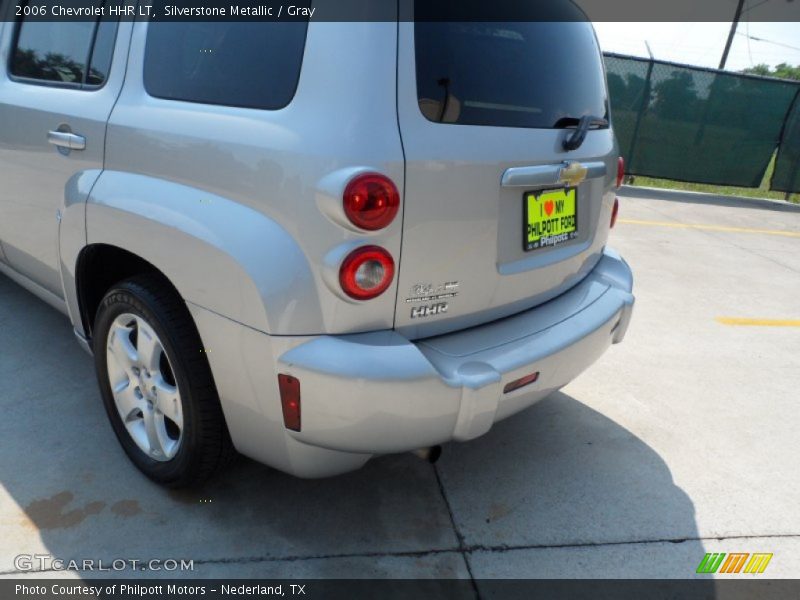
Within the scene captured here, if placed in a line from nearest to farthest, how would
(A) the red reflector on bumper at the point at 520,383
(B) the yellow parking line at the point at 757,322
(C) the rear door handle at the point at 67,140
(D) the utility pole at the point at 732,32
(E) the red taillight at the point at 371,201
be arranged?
(E) the red taillight at the point at 371,201 → (A) the red reflector on bumper at the point at 520,383 → (C) the rear door handle at the point at 67,140 → (B) the yellow parking line at the point at 757,322 → (D) the utility pole at the point at 732,32

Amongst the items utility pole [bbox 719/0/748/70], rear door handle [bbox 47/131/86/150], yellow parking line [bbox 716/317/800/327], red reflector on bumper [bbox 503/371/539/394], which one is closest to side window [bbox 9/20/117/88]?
rear door handle [bbox 47/131/86/150]

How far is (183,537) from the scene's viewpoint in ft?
6.98

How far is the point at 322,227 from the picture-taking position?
1.67m

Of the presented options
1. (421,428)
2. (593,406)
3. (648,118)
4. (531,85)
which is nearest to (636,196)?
(648,118)

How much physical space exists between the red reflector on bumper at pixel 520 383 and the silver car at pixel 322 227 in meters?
0.01

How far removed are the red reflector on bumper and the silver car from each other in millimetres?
10

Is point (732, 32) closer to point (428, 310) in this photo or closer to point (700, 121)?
point (700, 121)

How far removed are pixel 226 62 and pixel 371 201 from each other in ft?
2.23

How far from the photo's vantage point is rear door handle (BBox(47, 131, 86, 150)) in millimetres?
2264

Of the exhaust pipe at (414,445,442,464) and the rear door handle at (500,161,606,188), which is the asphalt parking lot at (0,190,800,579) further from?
the rear door handle at (500,161,606,188)

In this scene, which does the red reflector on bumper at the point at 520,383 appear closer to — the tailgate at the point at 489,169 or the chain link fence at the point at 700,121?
the tailgate at the point at 489,169

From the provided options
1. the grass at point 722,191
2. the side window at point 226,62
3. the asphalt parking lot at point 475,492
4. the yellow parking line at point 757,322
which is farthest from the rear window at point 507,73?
the grass at point 722,191

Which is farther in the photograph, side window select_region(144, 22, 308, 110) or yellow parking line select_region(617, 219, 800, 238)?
yellow parking line select_region(617, 219, 800, 238)

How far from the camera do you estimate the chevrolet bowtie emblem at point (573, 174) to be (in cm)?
216
